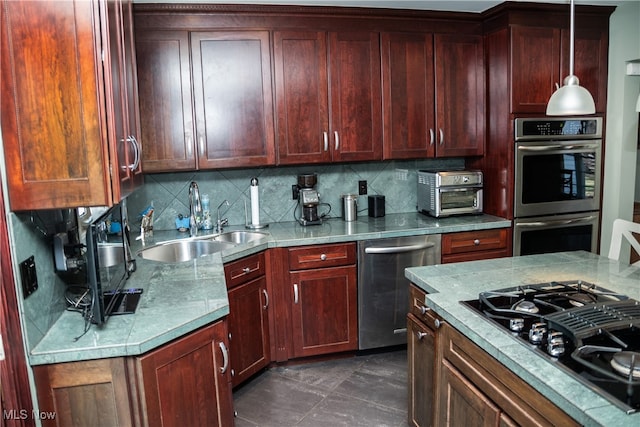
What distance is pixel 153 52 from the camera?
306cm

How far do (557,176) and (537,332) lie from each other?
7.95 feet

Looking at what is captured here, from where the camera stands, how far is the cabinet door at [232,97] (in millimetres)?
3150

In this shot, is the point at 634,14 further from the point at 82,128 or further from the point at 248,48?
the point at 82,128

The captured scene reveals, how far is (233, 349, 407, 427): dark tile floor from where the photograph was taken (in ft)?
8.64

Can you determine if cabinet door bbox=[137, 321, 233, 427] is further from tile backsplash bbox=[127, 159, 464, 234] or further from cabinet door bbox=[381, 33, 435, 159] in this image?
cabinet door bbox=[381, 33, 435, 159]

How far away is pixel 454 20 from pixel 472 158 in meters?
1.05

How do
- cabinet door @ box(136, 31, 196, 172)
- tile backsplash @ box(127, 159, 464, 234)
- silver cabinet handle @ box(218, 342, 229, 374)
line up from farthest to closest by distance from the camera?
tile backsplash @ box(127, 159, 464, 234) < cabinet door @ box(136, 31, 196, 172) < silver cabinet handle @ box(218, 342, 229, 374)

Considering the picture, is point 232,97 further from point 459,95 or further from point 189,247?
point 459,95

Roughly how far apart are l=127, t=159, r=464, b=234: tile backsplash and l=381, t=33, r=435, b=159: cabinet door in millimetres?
377

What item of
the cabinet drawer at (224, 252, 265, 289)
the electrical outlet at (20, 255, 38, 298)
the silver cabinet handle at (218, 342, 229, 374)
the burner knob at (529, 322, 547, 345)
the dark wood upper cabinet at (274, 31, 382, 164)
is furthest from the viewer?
the dark wood upper cabinet at (274, 31, 382, 164)

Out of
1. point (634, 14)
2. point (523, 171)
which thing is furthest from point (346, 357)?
point (634, 14)

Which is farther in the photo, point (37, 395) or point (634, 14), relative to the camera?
point (634, 14)

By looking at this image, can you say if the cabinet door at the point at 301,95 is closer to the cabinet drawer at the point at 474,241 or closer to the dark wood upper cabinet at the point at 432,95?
the dark wood upper cabinet at the point at 432,95

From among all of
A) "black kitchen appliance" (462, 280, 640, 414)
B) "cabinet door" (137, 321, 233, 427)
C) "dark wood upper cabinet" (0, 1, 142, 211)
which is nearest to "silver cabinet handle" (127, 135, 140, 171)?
"dark wood upper cabinet" (0, 1, 142, 211)
